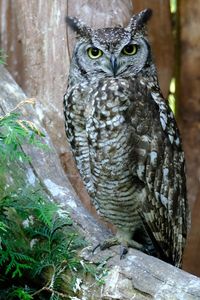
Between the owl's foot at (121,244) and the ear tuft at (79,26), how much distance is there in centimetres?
97

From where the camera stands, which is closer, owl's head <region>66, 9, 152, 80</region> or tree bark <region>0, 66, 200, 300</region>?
tree bark <region>0, 66, 200, 300</region>

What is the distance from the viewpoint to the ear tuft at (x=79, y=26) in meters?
3.88

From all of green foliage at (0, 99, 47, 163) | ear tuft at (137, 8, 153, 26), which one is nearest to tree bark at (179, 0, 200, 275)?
ear tuft at (137, 8, 153, 26)

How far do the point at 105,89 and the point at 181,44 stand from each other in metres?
1.92

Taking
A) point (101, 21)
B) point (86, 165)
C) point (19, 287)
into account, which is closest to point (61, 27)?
point (101, 21)

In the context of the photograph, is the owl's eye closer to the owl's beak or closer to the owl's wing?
the owl's beak

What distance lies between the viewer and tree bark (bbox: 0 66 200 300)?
3.20 metres

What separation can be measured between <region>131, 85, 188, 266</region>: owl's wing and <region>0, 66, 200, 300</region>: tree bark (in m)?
0.25

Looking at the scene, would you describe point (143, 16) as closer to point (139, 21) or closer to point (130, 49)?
point (139, 21)

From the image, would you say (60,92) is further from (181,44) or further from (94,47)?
(181,44)

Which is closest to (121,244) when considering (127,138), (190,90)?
(127,138)

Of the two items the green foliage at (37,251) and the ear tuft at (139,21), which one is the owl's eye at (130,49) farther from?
the green foliage at (37,251)

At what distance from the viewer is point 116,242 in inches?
146

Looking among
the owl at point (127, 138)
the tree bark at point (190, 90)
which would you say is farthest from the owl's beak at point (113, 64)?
the tree bark at point (190, 90)
